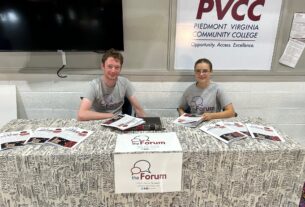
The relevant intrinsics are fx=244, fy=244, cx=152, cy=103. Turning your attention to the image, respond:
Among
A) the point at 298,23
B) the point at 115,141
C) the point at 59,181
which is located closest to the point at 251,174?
the point at 115,141

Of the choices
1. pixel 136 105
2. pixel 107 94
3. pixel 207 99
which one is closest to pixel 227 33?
pixel 207 99

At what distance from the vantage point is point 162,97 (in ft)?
8.57

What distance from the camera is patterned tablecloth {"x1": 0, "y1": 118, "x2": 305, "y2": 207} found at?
4.11 feet

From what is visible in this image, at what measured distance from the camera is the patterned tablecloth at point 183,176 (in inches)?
49.3

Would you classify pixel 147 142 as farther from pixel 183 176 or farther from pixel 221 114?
pixel 221 114

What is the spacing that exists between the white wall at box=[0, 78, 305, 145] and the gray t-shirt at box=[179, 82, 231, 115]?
0.35 metres

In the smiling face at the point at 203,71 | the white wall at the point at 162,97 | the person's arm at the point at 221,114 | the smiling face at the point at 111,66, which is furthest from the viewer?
the white wall at the point at 162,97

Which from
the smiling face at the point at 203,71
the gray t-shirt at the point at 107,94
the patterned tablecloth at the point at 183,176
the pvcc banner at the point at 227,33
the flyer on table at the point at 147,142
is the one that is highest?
the pvcc banner at the point at 227,33

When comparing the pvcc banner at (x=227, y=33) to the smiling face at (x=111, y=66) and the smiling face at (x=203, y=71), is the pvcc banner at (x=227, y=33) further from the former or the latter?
the smiling face at (x=111, y=66)

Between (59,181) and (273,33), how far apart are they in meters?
2.37

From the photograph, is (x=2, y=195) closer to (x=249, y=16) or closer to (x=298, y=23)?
(x=249, y=16)

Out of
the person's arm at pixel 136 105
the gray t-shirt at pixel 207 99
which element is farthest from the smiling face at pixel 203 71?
the person's arm at pixel 136 105

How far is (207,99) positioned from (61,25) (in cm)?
147

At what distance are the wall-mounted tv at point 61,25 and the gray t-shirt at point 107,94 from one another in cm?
41
